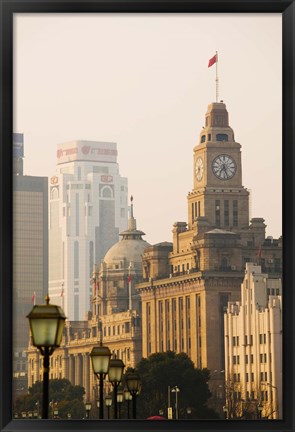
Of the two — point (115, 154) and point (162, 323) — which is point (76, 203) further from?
point (162, 323)

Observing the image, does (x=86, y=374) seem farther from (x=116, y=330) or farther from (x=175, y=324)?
(x=175, y=324)

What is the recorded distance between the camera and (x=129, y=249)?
14312 cm

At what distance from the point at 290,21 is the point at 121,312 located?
133072 mm

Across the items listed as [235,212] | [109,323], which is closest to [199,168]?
[235,212]

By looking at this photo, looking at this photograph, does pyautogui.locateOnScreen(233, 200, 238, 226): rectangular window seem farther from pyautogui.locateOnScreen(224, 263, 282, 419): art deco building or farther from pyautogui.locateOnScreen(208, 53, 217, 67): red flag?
pyautogui.locateOnScreen(208, 53, 217, 67): red flag

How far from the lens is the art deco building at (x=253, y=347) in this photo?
9756 centimetres

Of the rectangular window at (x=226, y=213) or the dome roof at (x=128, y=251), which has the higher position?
the rectangular window at (x=226, y=213)

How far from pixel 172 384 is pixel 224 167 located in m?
45.3

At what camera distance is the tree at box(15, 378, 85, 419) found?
3343 inches

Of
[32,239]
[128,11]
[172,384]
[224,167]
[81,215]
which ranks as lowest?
[172,384]

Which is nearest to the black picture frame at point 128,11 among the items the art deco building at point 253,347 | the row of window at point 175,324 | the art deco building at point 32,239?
the art deco building at point 253,347

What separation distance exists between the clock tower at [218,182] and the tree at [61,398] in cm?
2477

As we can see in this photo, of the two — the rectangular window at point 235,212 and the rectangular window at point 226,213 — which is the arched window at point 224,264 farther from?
the rectangular window at point 226,213

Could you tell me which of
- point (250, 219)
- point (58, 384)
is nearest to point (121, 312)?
point (250, 219)
